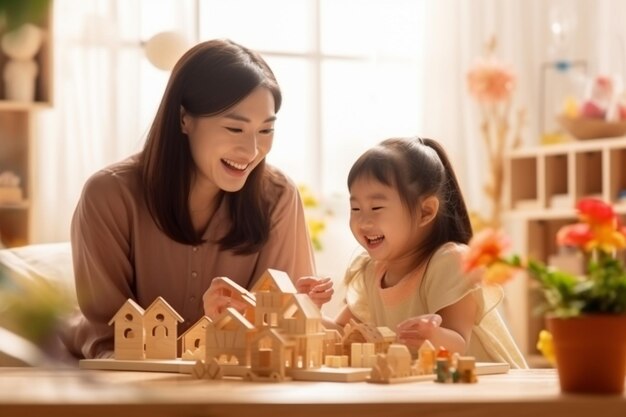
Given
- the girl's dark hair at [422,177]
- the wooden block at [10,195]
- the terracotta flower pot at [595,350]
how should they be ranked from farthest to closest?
the wooden block at [10,195], the girl's dark hair at [422,177], the terracotta flower pot at [595,350]

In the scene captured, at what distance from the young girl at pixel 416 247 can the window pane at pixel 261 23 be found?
9.29 feet

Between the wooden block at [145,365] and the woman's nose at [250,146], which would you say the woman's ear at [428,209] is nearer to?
the woman's nose at [250,146]

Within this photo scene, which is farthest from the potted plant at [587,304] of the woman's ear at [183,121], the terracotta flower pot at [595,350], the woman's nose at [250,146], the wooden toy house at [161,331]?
the woman's ear at [183,121]

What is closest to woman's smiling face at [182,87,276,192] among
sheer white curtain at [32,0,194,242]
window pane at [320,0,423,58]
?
sheer white curtain at [32,0,194,242]

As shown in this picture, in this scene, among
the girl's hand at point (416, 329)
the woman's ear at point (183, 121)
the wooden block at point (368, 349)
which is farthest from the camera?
the woman's ear at point (183, 121)

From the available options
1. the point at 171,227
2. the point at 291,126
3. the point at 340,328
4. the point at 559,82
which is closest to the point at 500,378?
the point at 340,328

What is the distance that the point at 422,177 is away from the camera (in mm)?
2012

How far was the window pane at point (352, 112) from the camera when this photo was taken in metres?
5.00

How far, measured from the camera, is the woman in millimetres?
2113

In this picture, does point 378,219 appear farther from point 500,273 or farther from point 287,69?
point 287,69

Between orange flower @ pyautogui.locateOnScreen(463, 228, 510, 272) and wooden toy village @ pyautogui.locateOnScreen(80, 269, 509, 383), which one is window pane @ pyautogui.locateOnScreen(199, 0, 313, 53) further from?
orange flower @ pyautogui.locateOnScreen(463, 228, 510, 272)

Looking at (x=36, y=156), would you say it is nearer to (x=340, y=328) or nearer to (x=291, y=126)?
(x=291, y=126)

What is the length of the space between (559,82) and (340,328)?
387cm

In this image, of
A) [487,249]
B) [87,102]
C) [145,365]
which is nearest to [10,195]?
[87,102]
